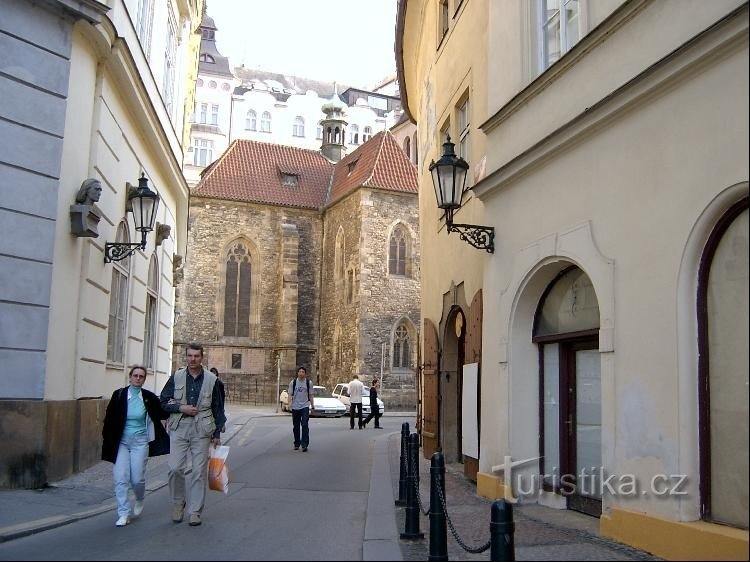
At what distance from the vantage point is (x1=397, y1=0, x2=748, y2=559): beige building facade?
5.95 m

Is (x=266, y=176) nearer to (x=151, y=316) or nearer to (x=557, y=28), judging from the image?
(x=151, y=316)

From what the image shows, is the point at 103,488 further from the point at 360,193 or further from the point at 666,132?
the point at 360,193

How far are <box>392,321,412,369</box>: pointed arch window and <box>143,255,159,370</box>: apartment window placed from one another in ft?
79.2

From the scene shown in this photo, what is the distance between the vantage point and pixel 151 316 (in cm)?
1817

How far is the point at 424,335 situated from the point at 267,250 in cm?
3030

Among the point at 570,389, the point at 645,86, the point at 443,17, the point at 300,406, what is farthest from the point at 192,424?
the point at 443,17

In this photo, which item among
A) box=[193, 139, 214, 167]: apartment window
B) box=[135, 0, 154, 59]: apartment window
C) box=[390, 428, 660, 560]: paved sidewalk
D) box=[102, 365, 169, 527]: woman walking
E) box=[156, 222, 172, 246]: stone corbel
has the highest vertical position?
box=[193, 139, 214, 167]: apartment window

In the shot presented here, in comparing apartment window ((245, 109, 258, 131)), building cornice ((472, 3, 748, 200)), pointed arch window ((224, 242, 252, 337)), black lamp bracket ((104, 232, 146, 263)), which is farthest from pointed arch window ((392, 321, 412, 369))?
apartment window ((245, 109, 258, 131))

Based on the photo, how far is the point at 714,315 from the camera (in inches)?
242

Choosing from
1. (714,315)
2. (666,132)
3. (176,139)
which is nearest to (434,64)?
(176,139)

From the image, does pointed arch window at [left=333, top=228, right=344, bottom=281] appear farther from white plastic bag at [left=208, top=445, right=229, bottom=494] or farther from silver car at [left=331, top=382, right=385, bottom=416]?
white plastic bag at [left=208, top=445, right=229, bottom=494]

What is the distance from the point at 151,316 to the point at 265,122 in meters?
62.8

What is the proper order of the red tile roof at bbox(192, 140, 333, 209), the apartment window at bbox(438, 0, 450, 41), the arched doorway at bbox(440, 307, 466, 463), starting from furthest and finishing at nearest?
the red tile roof at bbox(192, 140, 333, 209) < the apartment window at bbox(438, 0, 450, 41) < the arched doorway at bbox(440, 307, 466, 463)

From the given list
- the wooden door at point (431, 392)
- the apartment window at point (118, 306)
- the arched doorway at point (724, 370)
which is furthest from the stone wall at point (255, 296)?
the arched doorway at point (724, 370)
